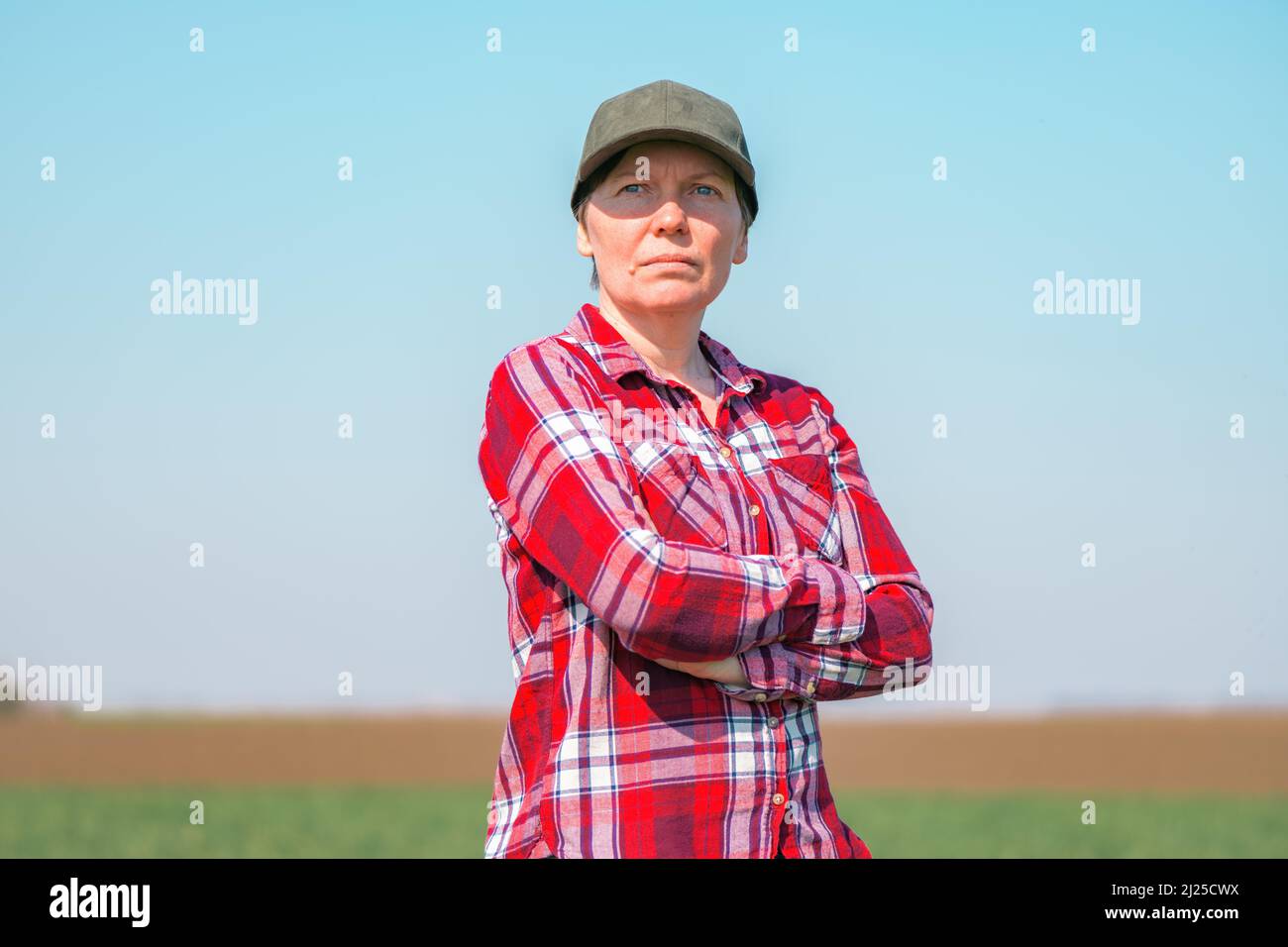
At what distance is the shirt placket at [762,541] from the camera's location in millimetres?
2455

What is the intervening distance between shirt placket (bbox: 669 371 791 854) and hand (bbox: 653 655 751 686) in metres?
0.06

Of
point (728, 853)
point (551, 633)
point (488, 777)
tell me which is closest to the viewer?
point (728, 853)

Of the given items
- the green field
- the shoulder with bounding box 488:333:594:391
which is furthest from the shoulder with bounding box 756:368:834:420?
the green field

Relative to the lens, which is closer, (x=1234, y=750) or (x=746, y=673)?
(x=746, y=673)

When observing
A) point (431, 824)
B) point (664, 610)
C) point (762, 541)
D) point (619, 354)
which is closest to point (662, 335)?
point (619, 354)

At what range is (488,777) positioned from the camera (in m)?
26.6

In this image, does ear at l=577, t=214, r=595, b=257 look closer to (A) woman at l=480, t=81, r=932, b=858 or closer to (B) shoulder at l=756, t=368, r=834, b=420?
(A) woman at l=480, t=81, r=932, b=858

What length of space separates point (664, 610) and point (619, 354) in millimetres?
618

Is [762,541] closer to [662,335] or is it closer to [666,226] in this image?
[662,335]

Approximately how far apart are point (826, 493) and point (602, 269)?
2.29ft

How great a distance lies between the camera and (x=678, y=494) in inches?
102
